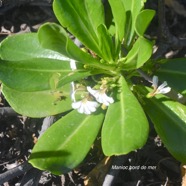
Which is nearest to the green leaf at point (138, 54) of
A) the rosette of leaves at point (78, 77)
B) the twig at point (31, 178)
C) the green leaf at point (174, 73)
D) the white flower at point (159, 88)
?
the rosette of leaves at point (78, 77)

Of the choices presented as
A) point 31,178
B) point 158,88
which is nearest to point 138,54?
point 158,88

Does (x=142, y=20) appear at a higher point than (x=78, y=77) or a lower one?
higher

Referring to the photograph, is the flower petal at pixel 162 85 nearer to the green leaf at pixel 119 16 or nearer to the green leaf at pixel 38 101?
the green leaf at pixel 119 16

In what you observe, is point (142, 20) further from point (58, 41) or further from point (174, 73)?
point (174, 73)

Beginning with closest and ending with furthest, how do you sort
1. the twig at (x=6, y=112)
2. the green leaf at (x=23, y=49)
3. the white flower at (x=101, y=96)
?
the white flower at (x=101, y=96), the green leaf at (x=23, y=49), the twig at (x=6, y=112)

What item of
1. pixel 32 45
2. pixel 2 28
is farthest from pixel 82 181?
pixel 2 28

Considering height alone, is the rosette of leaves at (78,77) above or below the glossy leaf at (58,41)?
below

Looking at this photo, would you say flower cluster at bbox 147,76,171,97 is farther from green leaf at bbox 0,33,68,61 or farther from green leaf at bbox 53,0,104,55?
green leaf at bbox 0,33,68,61
